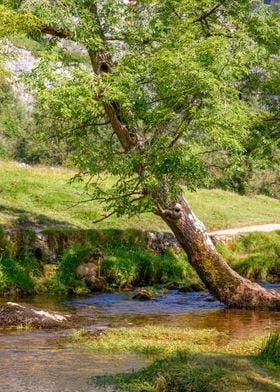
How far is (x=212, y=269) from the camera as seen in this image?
15.2 metres

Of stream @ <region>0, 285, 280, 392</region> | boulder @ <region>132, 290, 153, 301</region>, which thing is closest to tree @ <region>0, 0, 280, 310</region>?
stream @ <region>0, 285, 280, 392</region>

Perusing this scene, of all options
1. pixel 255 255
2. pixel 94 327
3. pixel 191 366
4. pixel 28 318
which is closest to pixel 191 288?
pixel 255 255

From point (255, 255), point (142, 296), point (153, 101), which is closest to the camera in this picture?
point (153, 101)

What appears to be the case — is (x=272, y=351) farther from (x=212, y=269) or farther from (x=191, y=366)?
(x=212, y=269)

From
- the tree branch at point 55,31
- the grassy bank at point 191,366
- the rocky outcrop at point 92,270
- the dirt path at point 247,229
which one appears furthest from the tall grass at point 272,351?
the dirt path at point 247,229

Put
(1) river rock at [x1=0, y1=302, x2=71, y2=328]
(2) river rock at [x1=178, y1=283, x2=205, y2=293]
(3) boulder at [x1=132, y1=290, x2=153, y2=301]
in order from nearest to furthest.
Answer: (1) river rock at [x1=0, y1=302, x2=71, y2=328], (3) boulder at [x1=132, y1=290, x2=153, y2=301], (2) river rock at [x1=178, y1=283, x2=205, y2=293]

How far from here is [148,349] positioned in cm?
984

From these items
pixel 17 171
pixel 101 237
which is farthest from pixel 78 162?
pixel 17 171

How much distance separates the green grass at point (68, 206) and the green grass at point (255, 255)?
2.46 metres

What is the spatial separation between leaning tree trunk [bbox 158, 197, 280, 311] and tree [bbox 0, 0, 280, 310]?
0.02 metres

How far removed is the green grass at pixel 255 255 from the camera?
20.1 m

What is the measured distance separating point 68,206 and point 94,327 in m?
11.0

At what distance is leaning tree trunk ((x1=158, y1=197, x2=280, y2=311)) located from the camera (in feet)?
49.0

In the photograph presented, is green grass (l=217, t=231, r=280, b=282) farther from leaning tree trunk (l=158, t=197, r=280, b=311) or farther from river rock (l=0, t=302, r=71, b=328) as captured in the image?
river rock (l=0, t=302, r=71, b=328)
